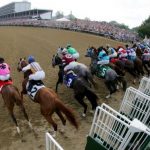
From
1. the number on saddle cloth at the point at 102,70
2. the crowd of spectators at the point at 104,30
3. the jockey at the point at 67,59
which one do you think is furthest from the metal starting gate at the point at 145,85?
the crowd of spectators at the point at 104,30

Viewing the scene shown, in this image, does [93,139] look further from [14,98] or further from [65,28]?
[65,28]

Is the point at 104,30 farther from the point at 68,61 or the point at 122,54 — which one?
the point at 68,61

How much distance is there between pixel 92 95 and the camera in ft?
26.7

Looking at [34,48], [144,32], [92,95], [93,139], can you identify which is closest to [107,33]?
[144,32]

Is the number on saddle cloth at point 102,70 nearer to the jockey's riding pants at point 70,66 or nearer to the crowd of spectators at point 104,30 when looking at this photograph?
the jockey's riding pants at point 70,66

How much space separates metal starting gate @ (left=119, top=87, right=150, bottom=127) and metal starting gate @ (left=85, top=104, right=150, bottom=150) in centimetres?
89

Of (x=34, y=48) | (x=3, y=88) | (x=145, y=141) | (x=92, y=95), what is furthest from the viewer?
(x=34, y=48)

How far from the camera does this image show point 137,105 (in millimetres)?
6375

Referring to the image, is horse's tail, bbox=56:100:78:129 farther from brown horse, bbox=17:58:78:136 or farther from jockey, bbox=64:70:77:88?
jockey, bbox=64:70:77:88

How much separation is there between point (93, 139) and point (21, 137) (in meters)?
2.09

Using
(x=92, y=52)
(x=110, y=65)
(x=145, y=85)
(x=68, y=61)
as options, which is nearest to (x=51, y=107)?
(x=145, y=85)

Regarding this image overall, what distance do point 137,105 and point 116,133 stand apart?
1373 mm

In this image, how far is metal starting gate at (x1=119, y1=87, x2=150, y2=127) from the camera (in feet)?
20.2

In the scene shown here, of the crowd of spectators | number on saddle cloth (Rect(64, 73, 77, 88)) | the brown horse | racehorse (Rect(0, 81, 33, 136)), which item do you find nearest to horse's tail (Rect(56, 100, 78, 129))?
the brown horse
